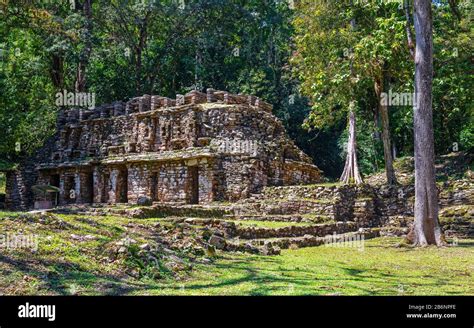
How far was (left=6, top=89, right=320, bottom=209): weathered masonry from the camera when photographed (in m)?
25.4

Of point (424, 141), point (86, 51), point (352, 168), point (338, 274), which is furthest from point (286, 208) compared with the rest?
point (86, 51)

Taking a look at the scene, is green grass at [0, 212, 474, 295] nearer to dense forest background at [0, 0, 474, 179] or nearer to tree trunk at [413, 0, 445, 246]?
tree trunk at [413, 0, 445, 246]

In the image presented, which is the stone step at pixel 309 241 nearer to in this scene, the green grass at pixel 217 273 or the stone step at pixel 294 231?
the stone step at pixel 294 231

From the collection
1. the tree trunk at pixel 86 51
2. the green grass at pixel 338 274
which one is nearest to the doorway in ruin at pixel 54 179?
the tree trunk at pixel 86 51

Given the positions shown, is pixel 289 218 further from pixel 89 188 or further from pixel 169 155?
pixel 89 188

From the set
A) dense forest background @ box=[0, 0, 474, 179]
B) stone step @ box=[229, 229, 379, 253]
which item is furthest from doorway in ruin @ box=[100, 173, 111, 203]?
stone step @ box=[229, 229, 379, 253]

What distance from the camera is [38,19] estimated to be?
1642 centimetres

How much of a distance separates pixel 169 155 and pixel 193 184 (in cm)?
194

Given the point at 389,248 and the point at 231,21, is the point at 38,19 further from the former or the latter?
the point at 231,21

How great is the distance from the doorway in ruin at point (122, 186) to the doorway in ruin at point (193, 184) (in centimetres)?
491

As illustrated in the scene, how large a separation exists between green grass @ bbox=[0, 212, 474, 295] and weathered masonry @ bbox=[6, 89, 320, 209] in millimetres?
12570

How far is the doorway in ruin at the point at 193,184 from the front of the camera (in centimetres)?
2622

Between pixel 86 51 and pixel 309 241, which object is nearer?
pixel 309 241

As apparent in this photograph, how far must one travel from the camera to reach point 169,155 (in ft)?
87.4
